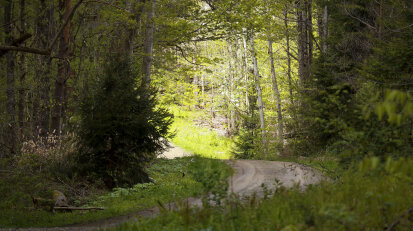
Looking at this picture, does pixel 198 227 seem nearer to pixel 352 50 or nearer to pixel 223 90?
pixel 352 50

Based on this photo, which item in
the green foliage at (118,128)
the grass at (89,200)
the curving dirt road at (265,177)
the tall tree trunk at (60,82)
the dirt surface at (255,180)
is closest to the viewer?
the dirt surface at (255,180)

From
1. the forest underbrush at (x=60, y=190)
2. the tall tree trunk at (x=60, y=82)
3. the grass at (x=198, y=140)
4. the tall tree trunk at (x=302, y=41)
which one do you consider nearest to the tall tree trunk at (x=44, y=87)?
the tall tree trunk at (x=60, y=82)

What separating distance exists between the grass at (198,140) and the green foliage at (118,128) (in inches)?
470

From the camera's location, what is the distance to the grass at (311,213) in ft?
15.1

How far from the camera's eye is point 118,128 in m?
11.3

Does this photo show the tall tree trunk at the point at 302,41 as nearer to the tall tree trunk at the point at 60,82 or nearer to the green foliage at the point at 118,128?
the green foliage at the point at 118,128

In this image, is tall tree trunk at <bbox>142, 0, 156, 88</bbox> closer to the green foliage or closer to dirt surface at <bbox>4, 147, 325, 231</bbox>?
the green foliage

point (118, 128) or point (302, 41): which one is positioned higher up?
point (302, 41)

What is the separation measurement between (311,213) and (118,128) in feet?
24.5

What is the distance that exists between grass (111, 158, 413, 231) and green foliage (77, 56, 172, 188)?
5.78 metres

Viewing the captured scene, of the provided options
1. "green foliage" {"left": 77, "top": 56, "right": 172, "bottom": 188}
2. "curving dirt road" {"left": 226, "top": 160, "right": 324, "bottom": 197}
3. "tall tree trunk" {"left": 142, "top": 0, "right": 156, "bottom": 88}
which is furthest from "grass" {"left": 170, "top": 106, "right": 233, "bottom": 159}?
"green foliage" {"left": 77, "top": 56, "right": 172, "bottom": 188}

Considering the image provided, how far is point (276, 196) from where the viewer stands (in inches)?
248

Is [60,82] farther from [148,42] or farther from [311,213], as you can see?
[311,213]

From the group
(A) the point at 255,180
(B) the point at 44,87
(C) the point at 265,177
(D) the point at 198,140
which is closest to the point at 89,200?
(A) the point at 255,180
